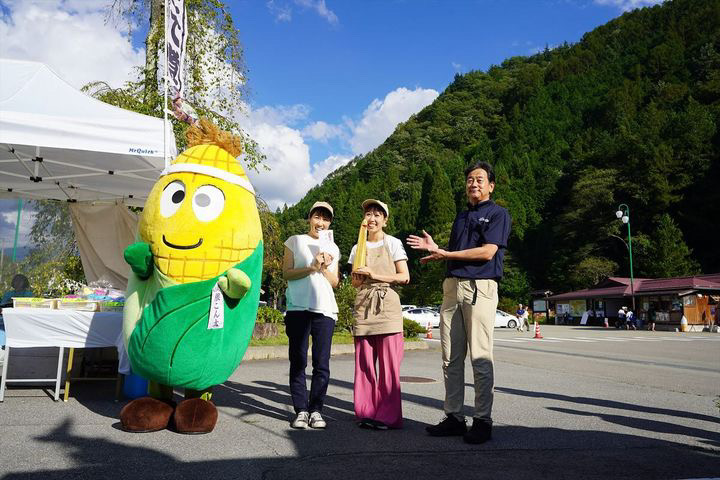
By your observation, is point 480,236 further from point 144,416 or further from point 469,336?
point 144,416

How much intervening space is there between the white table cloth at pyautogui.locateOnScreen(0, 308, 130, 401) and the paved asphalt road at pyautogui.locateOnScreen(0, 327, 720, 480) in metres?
0.54

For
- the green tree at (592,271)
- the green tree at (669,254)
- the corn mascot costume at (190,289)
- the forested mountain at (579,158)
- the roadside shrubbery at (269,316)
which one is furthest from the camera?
the forested mountain at (579,158)

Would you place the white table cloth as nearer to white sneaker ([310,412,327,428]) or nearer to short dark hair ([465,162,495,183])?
white sneaker ([310,412,327,428])

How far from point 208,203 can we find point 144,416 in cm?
161

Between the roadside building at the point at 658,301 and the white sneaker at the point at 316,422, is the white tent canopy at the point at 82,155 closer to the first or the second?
the white sneaker at the point at 316,422

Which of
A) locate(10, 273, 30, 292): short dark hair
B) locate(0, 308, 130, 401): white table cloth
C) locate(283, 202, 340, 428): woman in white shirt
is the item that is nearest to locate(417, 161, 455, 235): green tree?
locate(10, 273, 30, 292): short dark hair

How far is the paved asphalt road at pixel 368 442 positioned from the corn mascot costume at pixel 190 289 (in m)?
0.23

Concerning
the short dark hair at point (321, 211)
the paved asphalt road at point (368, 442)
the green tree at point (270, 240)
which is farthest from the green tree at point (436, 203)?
the short dark hair at point (321, 211)

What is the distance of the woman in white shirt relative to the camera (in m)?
4.41

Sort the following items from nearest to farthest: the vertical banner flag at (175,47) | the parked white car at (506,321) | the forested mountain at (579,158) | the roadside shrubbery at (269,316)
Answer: the vertical banner flag at (175,47)
the roadside shrubbery at (269,316)
the parked white car at (506,321)
the forested mountain at (579,158)

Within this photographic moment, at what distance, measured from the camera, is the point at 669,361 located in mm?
12227

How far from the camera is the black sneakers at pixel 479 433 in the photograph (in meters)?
3.90

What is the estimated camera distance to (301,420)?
170 inches

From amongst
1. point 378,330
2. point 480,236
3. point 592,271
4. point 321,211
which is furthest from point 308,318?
point 592,271
